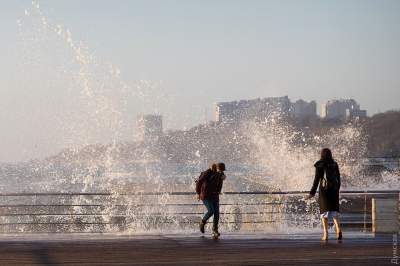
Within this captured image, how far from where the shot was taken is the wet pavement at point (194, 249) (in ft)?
41.3

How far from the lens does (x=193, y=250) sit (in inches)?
550

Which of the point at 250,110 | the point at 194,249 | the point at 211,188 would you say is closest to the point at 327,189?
the point at 211,188

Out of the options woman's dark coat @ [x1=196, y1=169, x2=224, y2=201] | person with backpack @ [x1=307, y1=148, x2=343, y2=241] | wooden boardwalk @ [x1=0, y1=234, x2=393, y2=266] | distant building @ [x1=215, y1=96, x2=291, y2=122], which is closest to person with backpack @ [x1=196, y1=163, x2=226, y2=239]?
woman's dark coat @ [x1=196, y1=169, x2=224, y2=201]

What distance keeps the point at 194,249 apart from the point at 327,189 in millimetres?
3248

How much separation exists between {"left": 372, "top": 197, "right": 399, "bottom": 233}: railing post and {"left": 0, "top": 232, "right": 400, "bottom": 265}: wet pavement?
10.5 inches

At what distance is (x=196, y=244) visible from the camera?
14.9 m

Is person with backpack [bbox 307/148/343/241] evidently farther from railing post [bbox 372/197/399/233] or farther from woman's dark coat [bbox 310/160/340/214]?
railing post [bbox 372/197/399/233]

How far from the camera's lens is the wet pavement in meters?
12.6

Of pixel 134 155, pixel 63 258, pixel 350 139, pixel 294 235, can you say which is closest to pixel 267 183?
pixel 134 155

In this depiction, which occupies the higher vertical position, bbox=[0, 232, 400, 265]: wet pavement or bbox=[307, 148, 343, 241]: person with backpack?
bbox=[307, 148, 343, 241]: person with backpack

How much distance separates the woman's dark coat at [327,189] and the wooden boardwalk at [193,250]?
77cm

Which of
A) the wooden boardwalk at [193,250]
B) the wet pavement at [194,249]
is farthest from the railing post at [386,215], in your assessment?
the wooden boardwalk at [193,250]

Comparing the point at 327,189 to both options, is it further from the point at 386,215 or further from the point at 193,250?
the point at 193,250

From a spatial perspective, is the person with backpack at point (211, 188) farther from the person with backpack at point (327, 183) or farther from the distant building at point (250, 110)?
the distant building at point (250, 110)
